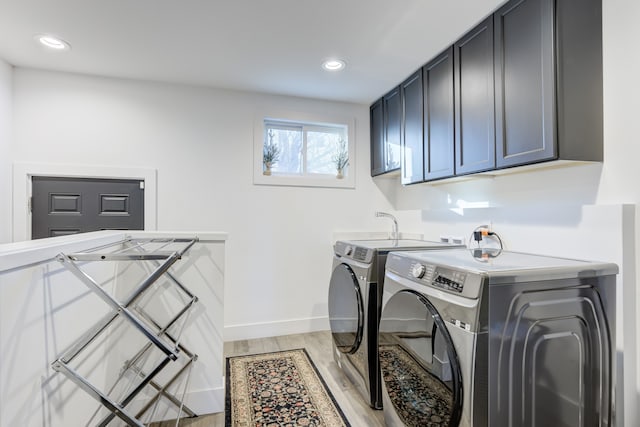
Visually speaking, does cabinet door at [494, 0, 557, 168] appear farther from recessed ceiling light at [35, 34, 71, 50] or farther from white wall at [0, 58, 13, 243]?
white wall at [0, 58, 13, 243]

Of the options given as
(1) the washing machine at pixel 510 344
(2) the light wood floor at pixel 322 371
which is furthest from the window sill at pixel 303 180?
(1) the washing machine at pixel 510 344

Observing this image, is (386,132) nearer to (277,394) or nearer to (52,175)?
(277,394)

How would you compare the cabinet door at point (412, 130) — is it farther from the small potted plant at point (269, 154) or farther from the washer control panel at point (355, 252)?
the small potted plant at point (269, 154)

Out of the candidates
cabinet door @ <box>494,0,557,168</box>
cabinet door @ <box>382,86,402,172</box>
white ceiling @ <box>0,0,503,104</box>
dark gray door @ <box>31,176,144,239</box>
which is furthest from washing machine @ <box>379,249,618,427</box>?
dark gray door @ <box>31,176,144,239</box>

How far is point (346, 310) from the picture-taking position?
2.16m

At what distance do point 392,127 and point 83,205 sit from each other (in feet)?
9.47

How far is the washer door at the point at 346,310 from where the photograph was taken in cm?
199

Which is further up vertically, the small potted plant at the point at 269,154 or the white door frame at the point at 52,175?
the small potted plant at the point at 269,154

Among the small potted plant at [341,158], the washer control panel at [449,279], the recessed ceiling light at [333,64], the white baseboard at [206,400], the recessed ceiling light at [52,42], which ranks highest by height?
the recessed ceiling light at [52,42]

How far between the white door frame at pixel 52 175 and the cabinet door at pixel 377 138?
220cm

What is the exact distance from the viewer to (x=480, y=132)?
1.94m

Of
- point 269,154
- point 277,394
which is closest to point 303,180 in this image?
point 269,154

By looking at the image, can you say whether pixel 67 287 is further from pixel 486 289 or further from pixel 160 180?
pixel 160 180

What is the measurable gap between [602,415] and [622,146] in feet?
4.02
